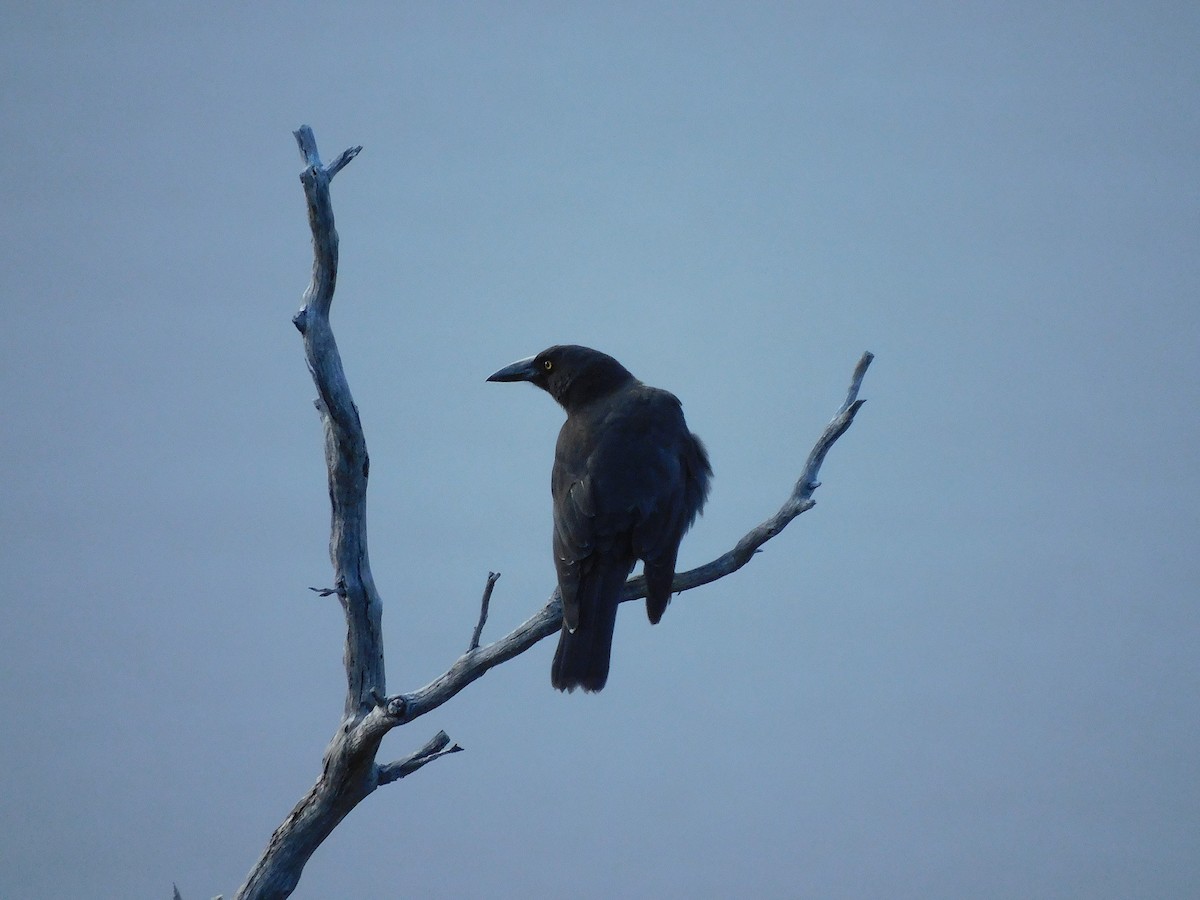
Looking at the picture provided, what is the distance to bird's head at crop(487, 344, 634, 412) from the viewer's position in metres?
5.66

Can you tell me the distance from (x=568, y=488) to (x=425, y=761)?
4.63 ft

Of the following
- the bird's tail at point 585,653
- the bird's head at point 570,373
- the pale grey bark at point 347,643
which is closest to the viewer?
the pale grey bark at point 347,643

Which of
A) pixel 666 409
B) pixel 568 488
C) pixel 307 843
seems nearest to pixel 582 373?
pixel 666 409

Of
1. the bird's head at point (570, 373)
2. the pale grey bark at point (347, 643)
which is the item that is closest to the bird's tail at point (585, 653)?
the pale grey bark at point (347, 643)

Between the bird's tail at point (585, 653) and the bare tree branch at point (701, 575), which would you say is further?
the bird's tail at point (585, 653)

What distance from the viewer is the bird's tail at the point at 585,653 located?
4305 mm

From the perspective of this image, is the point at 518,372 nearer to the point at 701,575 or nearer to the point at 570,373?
the point at 570,373

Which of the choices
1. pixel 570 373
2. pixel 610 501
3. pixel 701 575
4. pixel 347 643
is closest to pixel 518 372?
pixel 570 373

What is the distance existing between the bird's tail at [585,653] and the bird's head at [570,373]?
61.9 inches

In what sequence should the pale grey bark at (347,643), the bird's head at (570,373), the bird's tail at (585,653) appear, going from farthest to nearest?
the bird's head at (570,373)
the bird's tail at (585,653)
the pale grey bark at (347,643)

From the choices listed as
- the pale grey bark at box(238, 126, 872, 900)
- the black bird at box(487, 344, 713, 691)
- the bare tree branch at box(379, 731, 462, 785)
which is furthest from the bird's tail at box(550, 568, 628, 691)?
the bare tree branch at box(379, 731, 462, 785)

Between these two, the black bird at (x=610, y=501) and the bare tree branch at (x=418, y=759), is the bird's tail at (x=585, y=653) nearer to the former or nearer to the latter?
the black bird at (x=610, y=501)

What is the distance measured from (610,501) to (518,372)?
142 centimetres

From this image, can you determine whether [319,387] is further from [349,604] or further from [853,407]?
[853,407]
